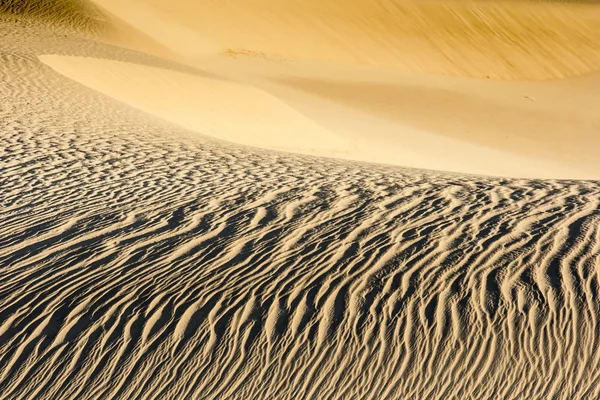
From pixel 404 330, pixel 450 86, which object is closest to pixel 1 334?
pixel 404 330

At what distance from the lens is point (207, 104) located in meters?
16.8

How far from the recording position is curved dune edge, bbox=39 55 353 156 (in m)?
14.8

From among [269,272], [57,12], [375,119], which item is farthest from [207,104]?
[269,272]

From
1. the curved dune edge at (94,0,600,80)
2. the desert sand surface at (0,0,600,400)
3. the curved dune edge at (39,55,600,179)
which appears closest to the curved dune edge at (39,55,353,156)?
the curved dune edge at (39,55,600,179)

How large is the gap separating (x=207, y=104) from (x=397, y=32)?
17.2 m

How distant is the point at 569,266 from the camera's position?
4594 mm

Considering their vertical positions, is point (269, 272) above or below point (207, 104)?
above

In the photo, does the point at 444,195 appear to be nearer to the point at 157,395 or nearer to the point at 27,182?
the point at 157,395

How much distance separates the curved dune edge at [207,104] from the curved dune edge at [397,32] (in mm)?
9436

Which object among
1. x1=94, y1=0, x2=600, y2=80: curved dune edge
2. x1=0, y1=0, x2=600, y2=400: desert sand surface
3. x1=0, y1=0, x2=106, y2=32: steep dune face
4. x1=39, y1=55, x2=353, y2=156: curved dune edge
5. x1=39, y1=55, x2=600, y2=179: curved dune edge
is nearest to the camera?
x1=0, y1=0, x2=600, y2=400: desert sand surface

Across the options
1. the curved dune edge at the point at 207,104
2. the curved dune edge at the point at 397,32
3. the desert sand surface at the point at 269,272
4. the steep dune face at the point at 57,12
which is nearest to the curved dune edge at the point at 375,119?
the curved dune edge at the point at 207,104

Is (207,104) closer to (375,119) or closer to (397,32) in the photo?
(375,119)

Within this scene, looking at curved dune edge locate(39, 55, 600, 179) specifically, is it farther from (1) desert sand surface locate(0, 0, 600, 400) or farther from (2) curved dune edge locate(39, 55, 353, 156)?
(1) desert sand surface locate(0, 0, 600, 400)

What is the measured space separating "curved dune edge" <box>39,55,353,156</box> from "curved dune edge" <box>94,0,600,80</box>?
9436 mm
